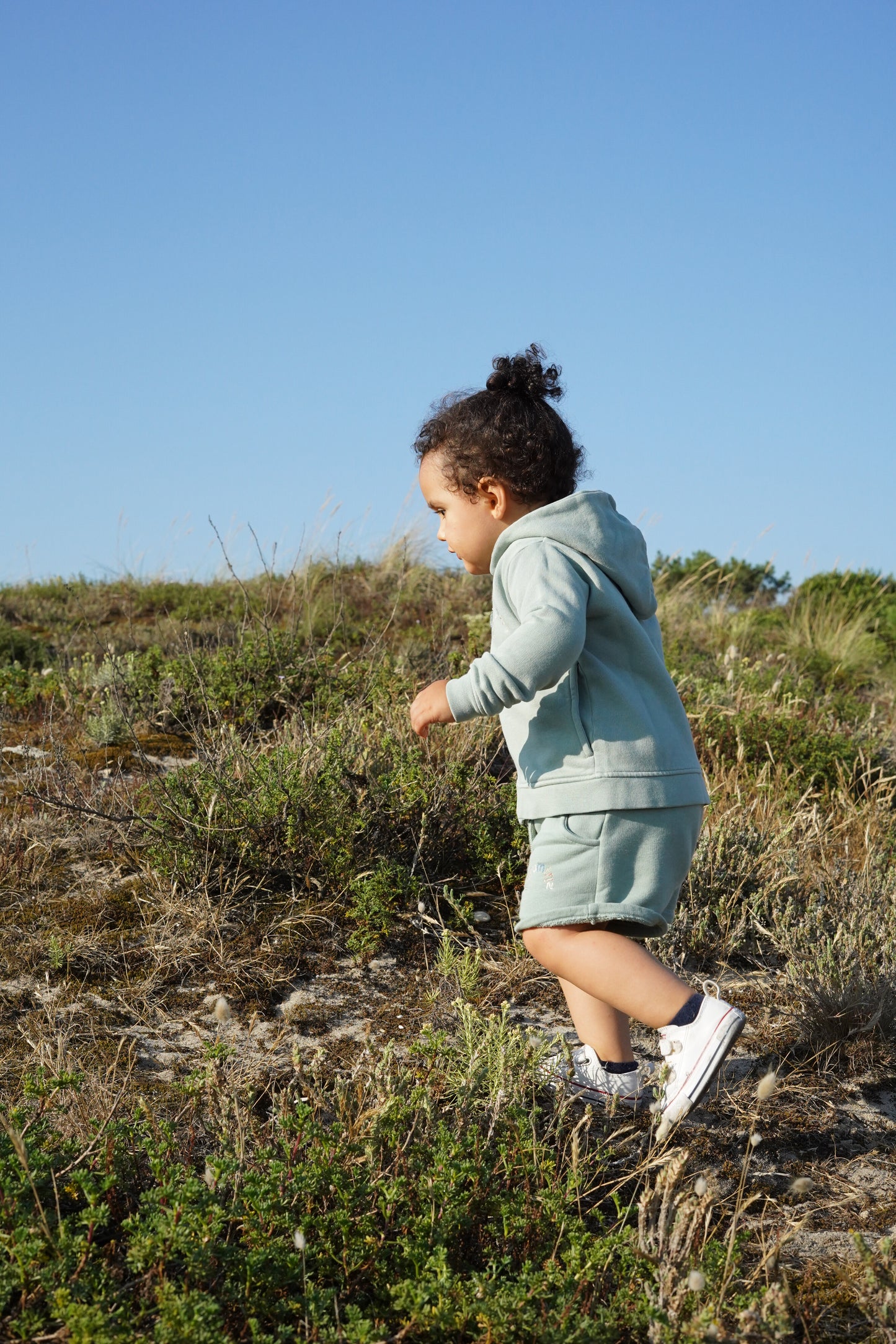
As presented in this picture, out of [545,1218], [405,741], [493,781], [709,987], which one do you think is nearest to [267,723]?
[405,741]

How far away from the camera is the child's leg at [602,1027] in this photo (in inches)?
109

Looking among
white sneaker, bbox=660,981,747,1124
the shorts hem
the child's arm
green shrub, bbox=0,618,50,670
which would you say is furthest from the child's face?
green shrub, bbox=0,618,50,670

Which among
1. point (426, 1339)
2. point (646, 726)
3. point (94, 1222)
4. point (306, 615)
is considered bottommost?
point (426, 1339)

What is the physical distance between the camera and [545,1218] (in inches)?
84.3

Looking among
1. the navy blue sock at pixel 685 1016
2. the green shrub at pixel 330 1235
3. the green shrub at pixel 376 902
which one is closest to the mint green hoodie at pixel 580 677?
the navy blue sock at pixel 685 1016

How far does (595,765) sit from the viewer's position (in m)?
2.59

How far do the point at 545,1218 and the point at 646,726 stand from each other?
1123mm

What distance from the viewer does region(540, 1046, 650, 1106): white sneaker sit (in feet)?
8.84

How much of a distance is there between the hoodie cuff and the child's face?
0.52m

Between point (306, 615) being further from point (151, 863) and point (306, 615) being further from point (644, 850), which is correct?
point (644, 850)

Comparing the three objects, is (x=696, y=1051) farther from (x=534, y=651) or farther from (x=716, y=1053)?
(x=534, y=651)

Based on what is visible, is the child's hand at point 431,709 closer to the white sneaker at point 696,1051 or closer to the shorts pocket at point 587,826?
the shorts pocket at point 587,826

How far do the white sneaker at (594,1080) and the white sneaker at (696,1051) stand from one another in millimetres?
206

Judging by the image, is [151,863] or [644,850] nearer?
[644,850]
